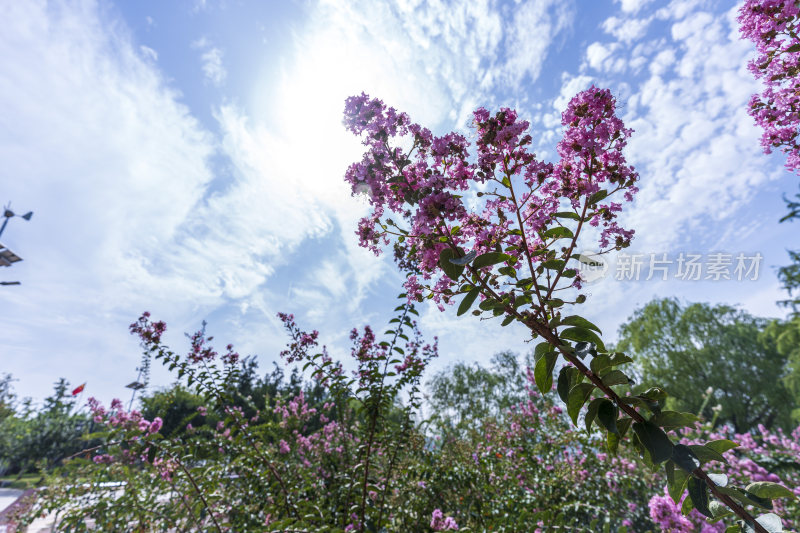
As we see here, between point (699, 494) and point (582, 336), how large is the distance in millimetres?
521

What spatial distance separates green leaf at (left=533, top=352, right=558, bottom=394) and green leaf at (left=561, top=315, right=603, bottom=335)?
13 centimetres

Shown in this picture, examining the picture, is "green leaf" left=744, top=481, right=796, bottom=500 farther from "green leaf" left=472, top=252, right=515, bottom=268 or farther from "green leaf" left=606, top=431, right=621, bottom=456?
"green leaf" left=472, top=252, right=515, bottom=268

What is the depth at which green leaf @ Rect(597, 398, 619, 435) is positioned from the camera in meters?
1.05

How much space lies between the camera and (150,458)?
9.92 feet

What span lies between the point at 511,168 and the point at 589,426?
1074 millimetres

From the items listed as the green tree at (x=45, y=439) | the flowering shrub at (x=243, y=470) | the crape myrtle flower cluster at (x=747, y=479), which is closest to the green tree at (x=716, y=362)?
the crape myrtle flower cluster at (x=747, y=479)

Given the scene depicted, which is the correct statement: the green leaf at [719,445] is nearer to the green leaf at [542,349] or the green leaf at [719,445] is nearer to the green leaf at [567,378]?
the green leaf at [567,378]

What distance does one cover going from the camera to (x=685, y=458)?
3.17 ft

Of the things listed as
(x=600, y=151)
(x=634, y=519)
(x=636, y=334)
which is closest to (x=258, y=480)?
(x=600, y=151)

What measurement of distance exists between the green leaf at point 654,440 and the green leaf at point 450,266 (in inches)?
29.2

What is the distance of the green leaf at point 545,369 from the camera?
1215 mm

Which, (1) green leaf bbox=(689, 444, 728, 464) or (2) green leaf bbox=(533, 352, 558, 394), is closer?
(1) green leaf bbox=(689, 444, 728, 464)

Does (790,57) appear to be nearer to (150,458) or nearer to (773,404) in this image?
(150,458)

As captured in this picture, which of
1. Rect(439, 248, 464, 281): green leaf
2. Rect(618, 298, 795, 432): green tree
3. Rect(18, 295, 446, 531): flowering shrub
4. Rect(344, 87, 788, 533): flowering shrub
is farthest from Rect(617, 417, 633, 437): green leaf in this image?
Rect(618, 298, 795, 432): green tree
